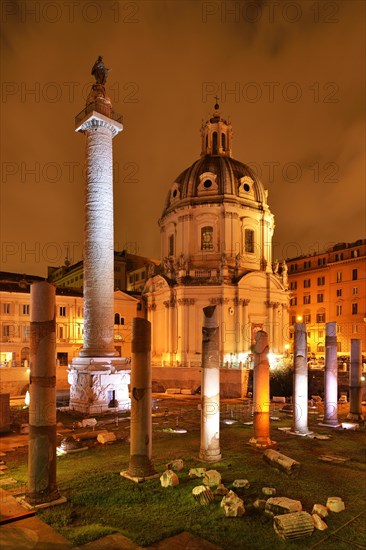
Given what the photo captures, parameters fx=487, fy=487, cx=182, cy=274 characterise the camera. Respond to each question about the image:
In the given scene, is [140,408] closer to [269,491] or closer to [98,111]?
[269,491]

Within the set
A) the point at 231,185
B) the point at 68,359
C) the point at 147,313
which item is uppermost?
the point at 231,185

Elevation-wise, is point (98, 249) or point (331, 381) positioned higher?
point (98, 249)

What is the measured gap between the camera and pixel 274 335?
153 ft

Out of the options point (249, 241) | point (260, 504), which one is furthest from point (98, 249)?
point (249, 241)

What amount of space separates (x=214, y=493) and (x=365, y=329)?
4780cm

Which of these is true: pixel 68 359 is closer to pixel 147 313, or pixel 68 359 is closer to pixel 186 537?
pixel 147 313

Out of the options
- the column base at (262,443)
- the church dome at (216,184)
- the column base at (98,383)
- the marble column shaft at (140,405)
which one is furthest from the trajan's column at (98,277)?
the church dome at (216,184)

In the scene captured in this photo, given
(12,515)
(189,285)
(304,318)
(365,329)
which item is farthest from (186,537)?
Result: (304,318)

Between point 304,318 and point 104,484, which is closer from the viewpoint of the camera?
point 104,484

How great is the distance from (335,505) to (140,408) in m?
5.22

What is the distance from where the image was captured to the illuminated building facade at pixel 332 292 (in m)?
56.1

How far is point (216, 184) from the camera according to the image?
155 ft

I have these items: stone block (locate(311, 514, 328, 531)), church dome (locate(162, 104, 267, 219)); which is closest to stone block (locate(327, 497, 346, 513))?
stone block (locate(311, 514, 328, 531))

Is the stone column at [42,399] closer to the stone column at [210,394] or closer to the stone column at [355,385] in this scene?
the stone column at [210,394]
